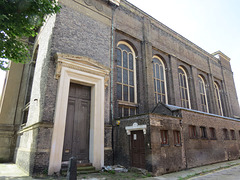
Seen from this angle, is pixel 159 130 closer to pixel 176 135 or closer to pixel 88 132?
pixel 176 135

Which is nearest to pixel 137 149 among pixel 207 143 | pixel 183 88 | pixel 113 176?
pixel 113 176

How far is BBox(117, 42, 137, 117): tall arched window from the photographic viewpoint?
521 inches

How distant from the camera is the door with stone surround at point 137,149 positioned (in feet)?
28.1

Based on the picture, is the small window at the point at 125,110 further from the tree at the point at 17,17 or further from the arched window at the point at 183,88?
the tree at the point at 17,17

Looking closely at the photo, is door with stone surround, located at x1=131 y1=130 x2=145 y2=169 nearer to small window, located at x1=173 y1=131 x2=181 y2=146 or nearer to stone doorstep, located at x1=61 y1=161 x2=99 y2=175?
stone doorstep, located at x1=61 y1=161 x2=99 y2=175

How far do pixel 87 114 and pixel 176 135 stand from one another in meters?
5.55

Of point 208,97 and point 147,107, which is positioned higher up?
point 208,97

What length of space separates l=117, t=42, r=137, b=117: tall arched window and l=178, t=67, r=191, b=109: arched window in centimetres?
713

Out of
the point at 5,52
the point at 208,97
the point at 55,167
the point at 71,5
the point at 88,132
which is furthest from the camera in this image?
the point at 208,97

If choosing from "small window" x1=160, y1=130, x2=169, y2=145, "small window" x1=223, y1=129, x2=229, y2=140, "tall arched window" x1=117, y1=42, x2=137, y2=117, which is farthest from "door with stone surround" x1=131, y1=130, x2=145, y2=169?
"small window" x1=223, y1=129, x2=229, y2=140

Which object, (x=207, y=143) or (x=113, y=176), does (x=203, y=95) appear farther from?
(x=113, y=176)

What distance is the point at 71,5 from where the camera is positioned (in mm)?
10984

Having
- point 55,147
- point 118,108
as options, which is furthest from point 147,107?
point 55,147

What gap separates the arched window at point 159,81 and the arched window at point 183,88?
285 centimetres
